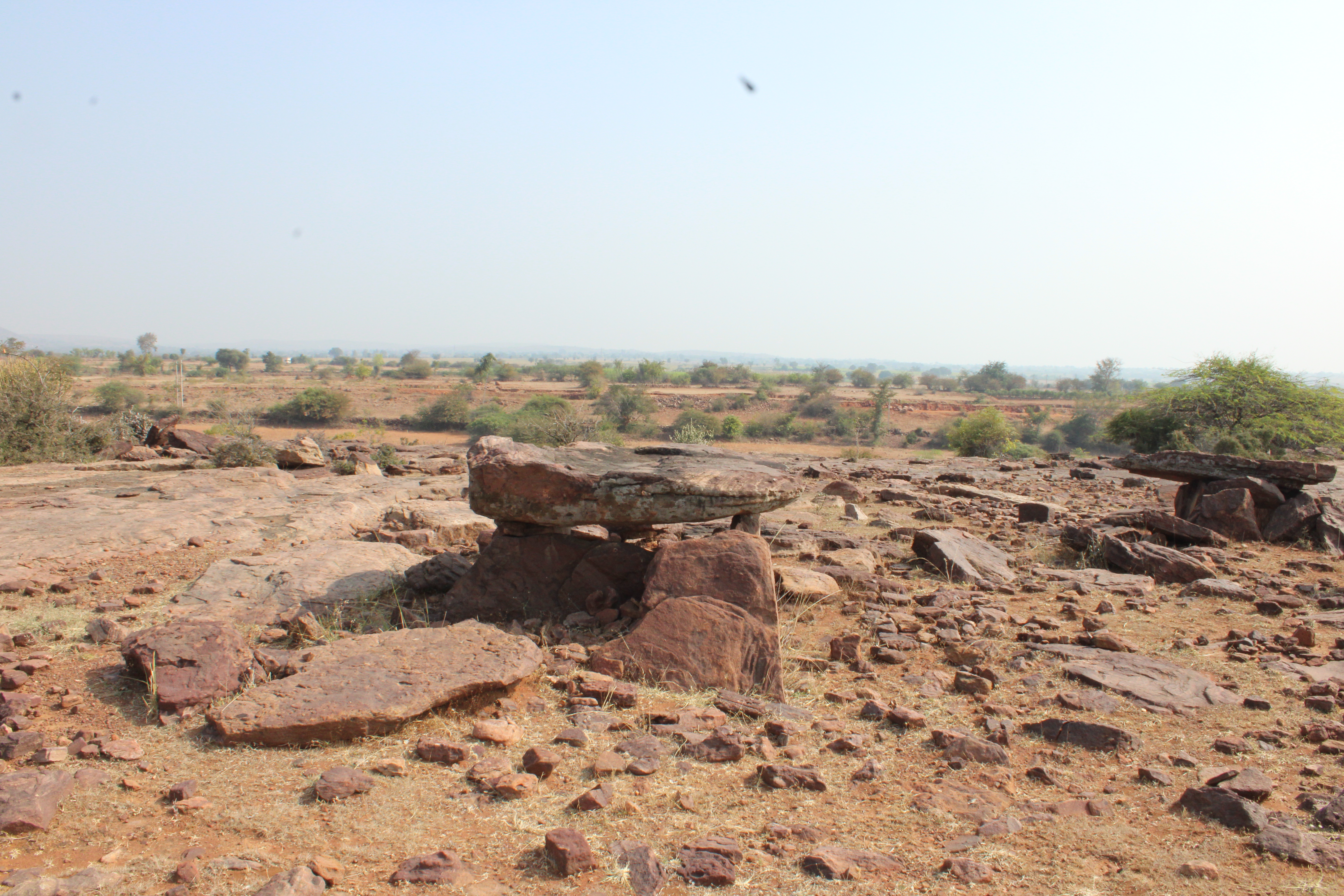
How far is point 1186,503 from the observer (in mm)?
10703

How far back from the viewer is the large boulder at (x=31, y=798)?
313 cm

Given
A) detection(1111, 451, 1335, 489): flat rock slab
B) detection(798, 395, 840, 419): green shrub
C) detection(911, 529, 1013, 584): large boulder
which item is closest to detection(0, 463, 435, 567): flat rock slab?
detection(911, 529, 1013, 584): large boulder

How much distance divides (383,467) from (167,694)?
11740 mm

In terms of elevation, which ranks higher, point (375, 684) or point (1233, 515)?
point (1233, 515)

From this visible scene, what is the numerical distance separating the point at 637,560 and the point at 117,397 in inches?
1640

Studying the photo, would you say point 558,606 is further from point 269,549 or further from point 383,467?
point 383,467

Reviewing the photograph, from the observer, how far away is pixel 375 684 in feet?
13.9

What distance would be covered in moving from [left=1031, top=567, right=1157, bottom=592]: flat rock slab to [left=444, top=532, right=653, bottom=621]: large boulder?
4.40 metres

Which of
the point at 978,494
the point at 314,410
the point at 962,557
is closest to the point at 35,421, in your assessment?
the point at 962,557

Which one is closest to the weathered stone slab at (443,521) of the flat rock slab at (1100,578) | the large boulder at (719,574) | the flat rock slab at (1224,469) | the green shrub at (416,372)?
the large boulder at (719,574)

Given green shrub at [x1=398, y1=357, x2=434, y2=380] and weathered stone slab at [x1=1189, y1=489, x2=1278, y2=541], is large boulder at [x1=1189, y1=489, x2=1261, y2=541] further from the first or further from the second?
green shrub at [x1=398, y1=357, x2=434, y2=380]

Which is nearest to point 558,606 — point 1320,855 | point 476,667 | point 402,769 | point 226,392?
point 476,667

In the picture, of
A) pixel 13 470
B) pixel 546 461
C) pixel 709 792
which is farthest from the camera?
pixel 13 470

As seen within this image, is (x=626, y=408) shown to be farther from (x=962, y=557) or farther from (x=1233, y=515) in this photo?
(x=962, y=557)
